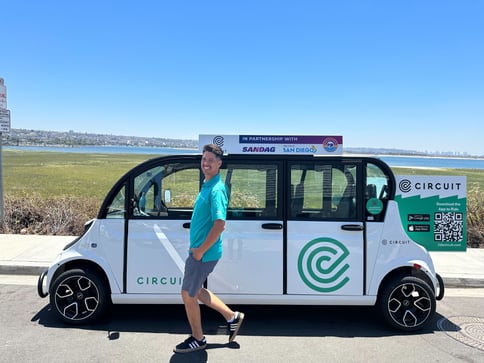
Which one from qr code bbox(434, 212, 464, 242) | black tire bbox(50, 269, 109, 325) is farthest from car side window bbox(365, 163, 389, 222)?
black tire bbox(50, 269, 109, 325)

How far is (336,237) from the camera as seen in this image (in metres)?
4.23

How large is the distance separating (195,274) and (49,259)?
13.9 ft

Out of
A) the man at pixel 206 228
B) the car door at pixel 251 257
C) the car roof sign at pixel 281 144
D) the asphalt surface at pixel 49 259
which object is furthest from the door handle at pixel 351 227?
the asphalt surface at pixel 49 259

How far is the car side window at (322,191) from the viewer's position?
432 centimetres

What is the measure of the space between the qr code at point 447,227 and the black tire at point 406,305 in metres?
1.48

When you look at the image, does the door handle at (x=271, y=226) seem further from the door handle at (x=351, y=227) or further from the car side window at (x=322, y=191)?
the door handle at (x=351, y=227)

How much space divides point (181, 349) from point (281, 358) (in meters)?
0.94

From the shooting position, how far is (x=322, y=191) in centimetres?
438

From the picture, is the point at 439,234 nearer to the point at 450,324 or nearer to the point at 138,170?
the point at 450,324

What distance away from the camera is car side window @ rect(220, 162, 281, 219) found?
4.31 m

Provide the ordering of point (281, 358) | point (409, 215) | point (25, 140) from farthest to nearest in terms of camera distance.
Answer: point (25, 140) → point (409, 215) → point (281, 358)

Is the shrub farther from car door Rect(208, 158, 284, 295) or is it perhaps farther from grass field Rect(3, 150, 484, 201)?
car door Rect(208, 158, 284, 295)

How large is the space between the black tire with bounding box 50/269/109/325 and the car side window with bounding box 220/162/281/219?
5.26 feet

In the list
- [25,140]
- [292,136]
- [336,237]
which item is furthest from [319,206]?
[25,140]
